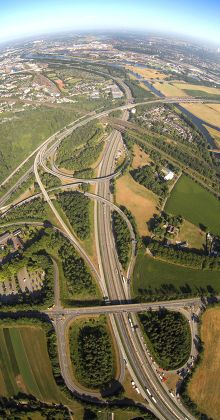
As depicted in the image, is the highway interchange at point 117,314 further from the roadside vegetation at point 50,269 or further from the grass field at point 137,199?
the grass field at point 137,199

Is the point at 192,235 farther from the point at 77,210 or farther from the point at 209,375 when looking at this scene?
the point at 209,375

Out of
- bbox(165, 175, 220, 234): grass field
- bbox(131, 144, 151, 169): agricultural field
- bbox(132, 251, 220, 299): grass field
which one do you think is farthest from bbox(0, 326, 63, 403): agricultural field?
bbox(131, 144, 151, 169): agricultural field

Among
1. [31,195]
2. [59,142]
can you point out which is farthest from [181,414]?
[59,142]

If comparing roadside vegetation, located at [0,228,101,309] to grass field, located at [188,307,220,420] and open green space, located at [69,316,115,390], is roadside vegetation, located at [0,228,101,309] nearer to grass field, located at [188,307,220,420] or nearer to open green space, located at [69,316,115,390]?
open green space, located at [69,316,115,390]

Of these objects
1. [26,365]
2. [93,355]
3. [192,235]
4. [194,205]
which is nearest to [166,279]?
[192,235]

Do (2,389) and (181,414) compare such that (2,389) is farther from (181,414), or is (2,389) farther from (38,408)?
(181,414)

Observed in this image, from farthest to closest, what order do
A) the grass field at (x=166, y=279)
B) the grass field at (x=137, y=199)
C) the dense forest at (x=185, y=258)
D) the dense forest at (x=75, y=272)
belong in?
1. the grass field at (x=137, y=199)
2. the dense forest at (x=185, y=258)
3. the grass field at (x=166, y=279)
4. the dense forest at (x=75, y=272)

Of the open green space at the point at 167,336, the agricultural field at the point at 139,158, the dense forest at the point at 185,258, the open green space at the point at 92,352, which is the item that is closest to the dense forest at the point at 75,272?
the open green space at the point at 92,352
